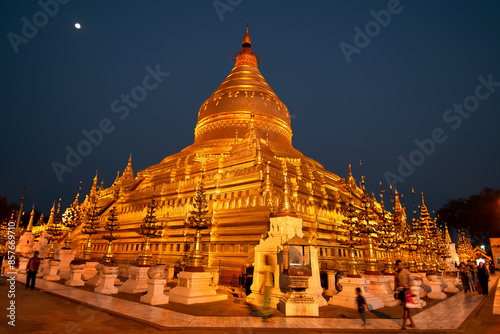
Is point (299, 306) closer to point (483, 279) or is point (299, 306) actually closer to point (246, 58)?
point (483, 279)

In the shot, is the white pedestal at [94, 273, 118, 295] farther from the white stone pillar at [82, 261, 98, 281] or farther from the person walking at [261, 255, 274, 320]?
the person walking at [261, 255, 274, 320]

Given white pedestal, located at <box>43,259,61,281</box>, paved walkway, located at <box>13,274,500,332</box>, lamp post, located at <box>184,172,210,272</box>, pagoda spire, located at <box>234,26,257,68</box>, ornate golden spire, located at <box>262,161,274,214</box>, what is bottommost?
paved walkway, located at <box>13,274,500,332</box>

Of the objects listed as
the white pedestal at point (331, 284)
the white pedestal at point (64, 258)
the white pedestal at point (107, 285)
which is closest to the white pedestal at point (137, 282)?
the white pedestal at point (107, 285)

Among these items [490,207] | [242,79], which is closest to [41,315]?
[242,79]

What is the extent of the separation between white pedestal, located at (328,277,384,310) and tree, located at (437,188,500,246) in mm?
45995

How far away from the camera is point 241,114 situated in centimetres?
3016

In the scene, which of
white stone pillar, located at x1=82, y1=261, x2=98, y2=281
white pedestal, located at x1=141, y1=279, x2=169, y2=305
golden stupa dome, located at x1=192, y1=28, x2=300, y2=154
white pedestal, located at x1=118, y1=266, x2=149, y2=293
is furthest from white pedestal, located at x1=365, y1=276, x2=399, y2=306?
golden stupa dome, located at x1=192, y1=28, x2=300, y2=154

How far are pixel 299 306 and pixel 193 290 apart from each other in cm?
361

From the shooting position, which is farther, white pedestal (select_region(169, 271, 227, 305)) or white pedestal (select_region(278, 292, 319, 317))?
white pedestal (select_region(169, 271, 227, 305))

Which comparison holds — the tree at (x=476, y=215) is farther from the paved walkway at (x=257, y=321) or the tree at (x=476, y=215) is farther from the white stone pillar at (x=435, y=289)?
the paved walkway at (x=257, y=321)

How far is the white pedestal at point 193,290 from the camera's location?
9422 mm

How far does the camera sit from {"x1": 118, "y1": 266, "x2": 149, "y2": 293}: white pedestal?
11794 millimetres

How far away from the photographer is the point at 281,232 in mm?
10023

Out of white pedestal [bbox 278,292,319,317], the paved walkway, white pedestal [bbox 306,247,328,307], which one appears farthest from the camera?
white pedestal [bbox 306,247,328,307]
